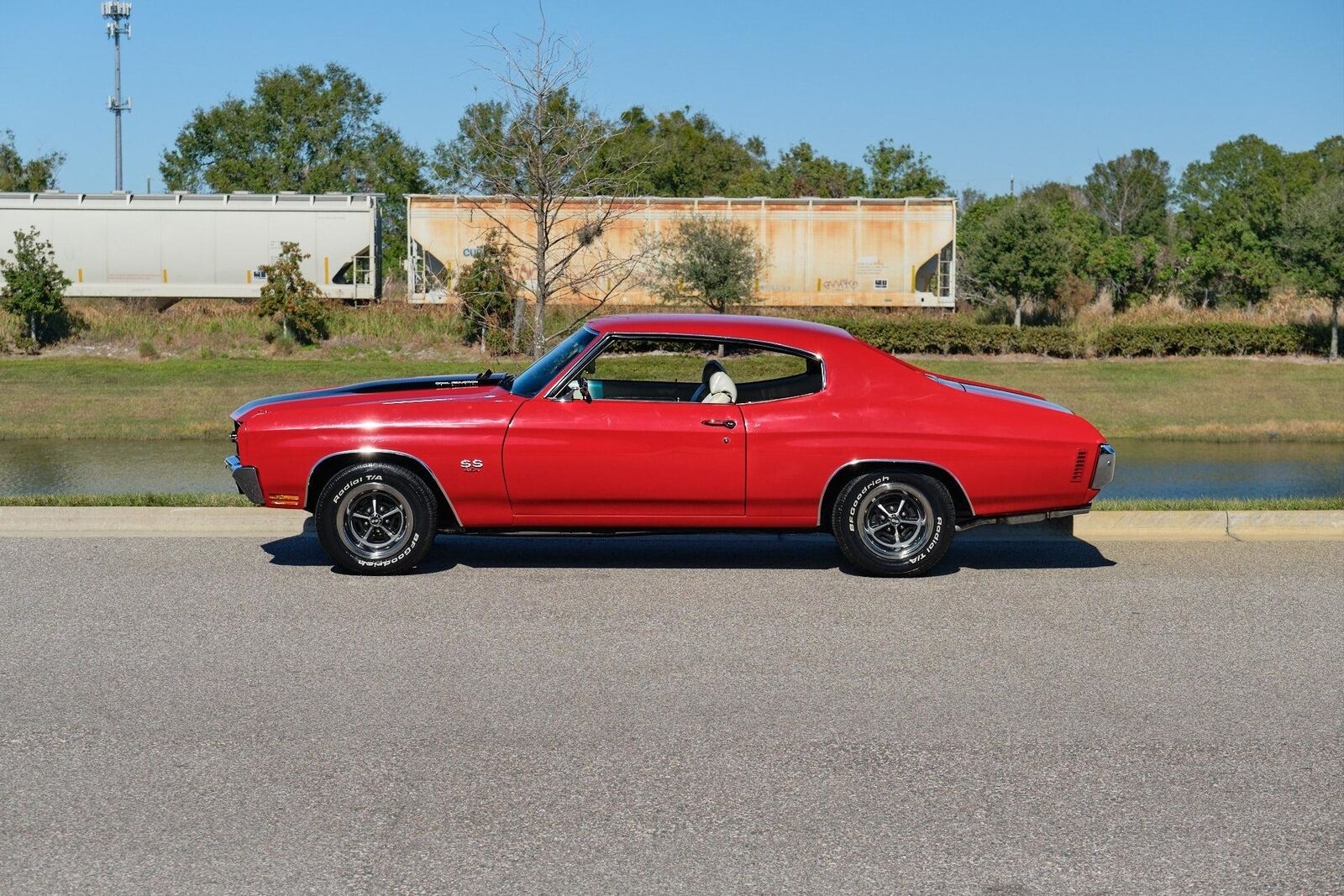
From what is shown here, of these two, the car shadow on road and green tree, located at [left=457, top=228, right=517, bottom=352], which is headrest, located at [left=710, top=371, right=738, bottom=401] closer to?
the car shadow on road

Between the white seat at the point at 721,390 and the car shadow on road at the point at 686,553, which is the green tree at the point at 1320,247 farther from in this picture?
the white seat at the point at 721,390

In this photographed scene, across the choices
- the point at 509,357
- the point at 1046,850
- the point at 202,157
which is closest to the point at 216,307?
the point at 509,357

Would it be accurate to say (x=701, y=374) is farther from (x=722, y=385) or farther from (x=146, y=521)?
(x=146, y=521)

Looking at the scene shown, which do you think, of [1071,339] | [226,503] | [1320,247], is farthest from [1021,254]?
[226,503]

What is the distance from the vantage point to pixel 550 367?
8.68m

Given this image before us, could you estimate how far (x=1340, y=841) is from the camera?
4.56 meters

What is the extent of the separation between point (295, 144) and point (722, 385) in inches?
2317

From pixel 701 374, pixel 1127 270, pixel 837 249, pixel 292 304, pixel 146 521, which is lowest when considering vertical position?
pixel 146 521

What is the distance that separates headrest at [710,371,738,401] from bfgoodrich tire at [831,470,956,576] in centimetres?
88

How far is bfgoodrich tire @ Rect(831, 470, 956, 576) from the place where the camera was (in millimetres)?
8445

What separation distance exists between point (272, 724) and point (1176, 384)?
28604 millimetres

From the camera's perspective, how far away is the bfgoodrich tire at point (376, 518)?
834 cm

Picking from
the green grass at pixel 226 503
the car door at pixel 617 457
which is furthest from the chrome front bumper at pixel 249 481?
the green grass at pixel 226 503

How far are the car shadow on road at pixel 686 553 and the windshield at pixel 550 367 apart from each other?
956 mm
